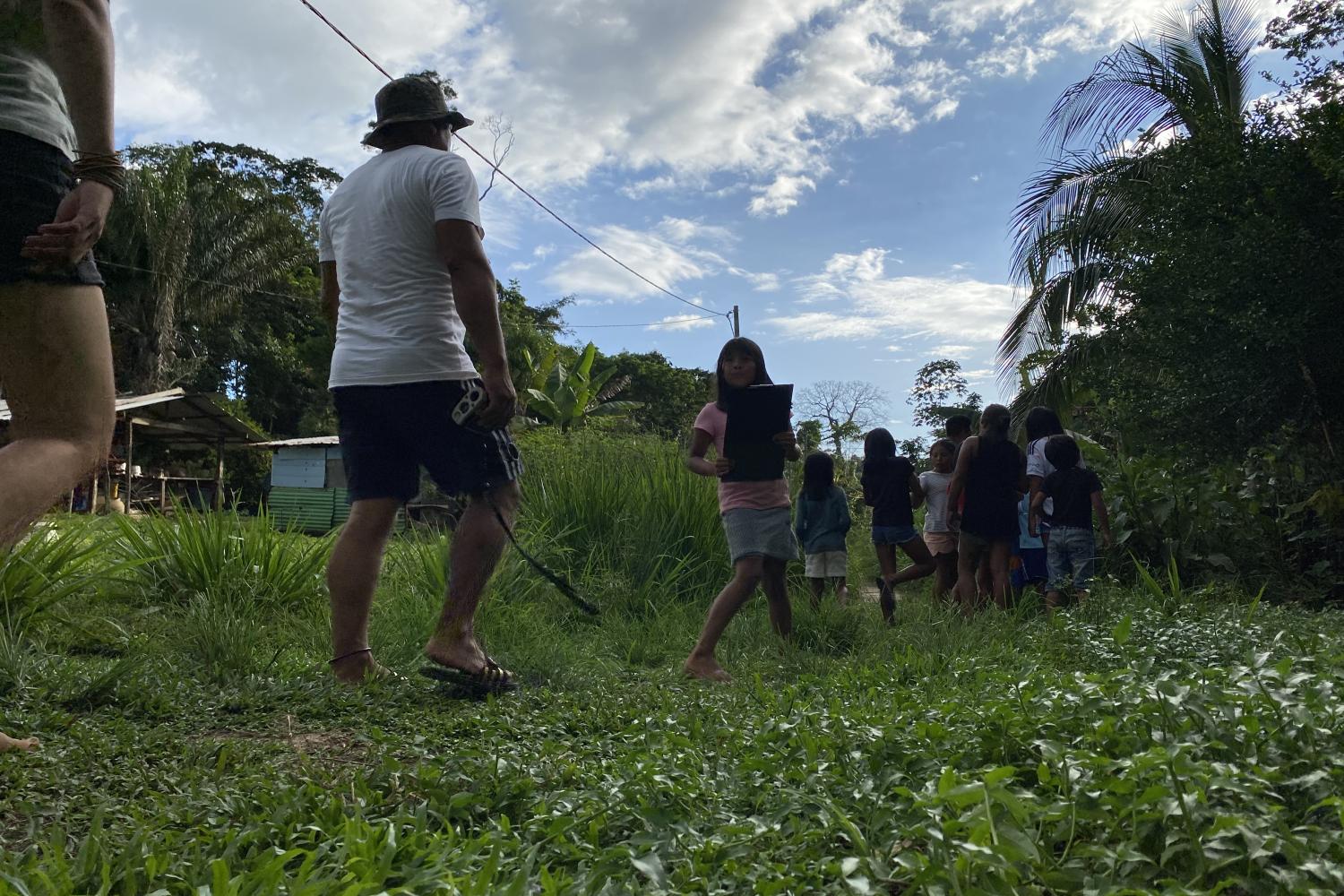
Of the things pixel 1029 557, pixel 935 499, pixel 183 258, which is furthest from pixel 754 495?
pixel 183 258

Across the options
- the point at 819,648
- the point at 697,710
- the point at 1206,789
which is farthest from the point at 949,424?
the point at 1206,789

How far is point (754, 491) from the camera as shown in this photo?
181 inches

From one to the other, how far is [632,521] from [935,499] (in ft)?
7.79

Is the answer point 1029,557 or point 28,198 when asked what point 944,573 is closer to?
point 1029,557

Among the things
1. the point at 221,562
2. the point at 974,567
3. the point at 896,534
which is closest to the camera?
the point at 221,562

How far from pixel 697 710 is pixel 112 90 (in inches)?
88.2

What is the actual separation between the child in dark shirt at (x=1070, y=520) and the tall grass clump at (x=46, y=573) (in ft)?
18.6

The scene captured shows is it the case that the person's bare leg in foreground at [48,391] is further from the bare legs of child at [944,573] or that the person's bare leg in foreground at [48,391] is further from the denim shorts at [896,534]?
the bare legs of child at [944,573]

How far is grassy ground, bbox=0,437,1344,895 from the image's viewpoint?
164 centimetres

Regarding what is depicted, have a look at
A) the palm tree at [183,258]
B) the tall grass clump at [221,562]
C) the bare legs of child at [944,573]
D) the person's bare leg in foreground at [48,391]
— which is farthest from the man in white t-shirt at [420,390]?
the palm tree at [183,258]

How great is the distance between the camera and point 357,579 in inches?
129

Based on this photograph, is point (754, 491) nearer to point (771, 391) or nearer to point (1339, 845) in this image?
point (771, 391)

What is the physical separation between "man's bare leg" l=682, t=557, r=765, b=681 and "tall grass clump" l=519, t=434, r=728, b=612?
2.41 m

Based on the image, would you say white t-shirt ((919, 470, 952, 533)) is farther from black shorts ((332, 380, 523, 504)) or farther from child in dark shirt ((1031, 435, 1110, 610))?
black shorts ((332, 380, 523, 504))
